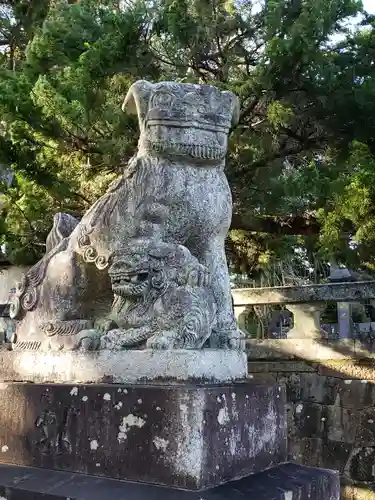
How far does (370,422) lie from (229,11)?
14.6 feet

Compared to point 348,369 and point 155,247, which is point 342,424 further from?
point 155,247

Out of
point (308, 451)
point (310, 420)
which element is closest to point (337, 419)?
point (310, 420)

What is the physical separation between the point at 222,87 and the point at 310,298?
7.60 ft

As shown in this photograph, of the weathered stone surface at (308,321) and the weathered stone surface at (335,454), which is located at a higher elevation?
the weathered stone surface at (308,321)

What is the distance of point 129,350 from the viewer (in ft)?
8.61

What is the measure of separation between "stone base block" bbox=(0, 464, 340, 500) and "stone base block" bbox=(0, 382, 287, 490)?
5 centimetres

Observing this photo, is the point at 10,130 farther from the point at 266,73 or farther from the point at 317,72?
the point at 317,72

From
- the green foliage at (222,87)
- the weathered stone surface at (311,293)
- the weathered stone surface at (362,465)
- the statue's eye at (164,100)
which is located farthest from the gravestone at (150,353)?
the weathered stone surface at (311,293)

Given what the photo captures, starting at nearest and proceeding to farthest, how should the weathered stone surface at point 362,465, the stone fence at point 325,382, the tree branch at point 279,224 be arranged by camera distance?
the weathered stone surface at point 362,465 → the stone fence at point 325,382 → the tree branch at point 279,224

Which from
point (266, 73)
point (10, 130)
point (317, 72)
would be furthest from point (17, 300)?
point (317, 72)

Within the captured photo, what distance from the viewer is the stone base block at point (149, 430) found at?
2332 millimetres

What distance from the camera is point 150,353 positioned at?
255 cm

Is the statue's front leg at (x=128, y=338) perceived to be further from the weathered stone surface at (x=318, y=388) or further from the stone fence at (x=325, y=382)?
the weathered stone surface at (x=318, y=388)

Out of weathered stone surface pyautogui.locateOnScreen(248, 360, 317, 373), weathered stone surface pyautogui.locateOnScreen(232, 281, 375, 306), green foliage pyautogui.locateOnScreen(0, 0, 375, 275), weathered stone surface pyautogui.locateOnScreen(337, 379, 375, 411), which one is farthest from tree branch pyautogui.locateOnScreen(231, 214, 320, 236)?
weathered stone surface pyautogui.locateOnScreen(337, 379, 375, 411)
